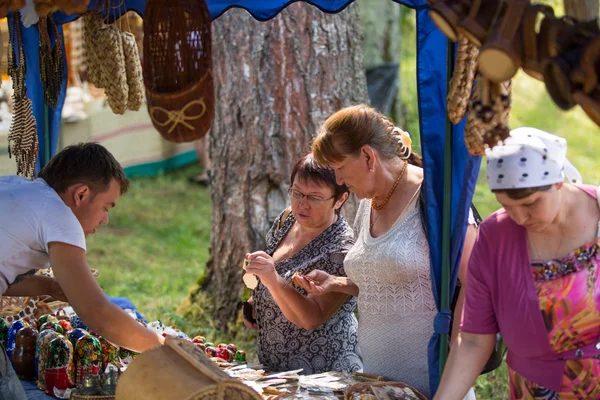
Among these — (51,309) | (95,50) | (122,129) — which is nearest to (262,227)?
(51,309)

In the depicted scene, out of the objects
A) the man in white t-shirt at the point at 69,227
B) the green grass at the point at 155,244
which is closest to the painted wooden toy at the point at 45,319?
the man in white t-shirt at the point at 69,227

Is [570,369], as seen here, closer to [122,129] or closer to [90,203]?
[90,203]

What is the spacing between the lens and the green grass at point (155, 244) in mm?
7453

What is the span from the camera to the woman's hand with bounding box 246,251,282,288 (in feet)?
10.6

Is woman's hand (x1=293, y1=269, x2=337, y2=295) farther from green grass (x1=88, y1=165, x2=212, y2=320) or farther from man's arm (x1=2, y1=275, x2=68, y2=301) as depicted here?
green grass (x1=88, y1=165, x2=212, y2=320)

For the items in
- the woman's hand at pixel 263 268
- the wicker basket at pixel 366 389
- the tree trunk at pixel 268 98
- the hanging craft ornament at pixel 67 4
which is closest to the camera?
the hanging craft ornament at pixel 67 4

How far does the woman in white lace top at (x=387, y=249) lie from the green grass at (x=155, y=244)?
327cm

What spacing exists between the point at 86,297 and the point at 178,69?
0.95m

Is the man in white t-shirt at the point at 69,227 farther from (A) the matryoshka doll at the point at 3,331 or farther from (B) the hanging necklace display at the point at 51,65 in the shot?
(B) the hanging necklace display at the point at 51,65

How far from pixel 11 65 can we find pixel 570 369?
2.98m

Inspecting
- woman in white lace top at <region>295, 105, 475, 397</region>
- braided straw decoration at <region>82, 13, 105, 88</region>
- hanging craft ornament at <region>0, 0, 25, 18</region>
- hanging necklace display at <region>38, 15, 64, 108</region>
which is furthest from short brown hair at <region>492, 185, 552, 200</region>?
hanging necklace display at <region>38, 15, 64, 108</region>

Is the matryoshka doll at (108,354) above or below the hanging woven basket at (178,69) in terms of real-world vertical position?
below

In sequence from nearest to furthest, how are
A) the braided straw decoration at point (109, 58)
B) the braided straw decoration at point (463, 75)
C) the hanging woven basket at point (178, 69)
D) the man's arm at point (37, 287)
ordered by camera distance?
the braided straw decoration at point (463, 75) < the hanging woven basket at point (178, 69) < the man's arm at point (37, 287) < the braided straw decoration at point (109, 58)

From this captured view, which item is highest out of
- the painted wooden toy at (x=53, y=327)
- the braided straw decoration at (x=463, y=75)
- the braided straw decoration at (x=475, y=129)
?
the braided straw decoration at (x=463, y=75)
